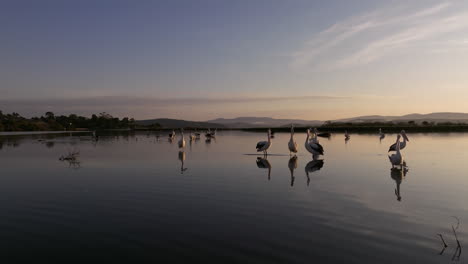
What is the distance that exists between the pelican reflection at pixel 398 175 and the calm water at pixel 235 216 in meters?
0.07

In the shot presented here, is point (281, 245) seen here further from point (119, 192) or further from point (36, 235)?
point (119, 192)

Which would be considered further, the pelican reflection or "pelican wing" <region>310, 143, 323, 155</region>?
"pelican wing" <region>310, 143, 323, 155</region>

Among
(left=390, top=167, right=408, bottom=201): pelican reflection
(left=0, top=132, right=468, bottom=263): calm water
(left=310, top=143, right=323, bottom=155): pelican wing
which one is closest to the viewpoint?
(left=0, top=132, right=468, bottom=263): calm water

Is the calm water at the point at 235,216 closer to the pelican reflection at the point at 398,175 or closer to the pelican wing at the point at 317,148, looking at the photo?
→ the pelican reflection at the point at 398,175

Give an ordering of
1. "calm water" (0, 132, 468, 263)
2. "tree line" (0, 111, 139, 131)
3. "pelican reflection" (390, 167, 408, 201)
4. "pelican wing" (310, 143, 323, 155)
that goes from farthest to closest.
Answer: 1. "tree line" (0, 111, 139, 131)
2. "pelican wing" (310, 143, 323, 155)
3. "pelican reflection" (390, 167, 408, 201)
4. "calm water" (0, 132, 468, 263)

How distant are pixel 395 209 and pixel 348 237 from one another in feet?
10.1

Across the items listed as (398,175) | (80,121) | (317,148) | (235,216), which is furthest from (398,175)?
(80,121)

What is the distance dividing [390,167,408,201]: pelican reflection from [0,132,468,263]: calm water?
0.07 metres

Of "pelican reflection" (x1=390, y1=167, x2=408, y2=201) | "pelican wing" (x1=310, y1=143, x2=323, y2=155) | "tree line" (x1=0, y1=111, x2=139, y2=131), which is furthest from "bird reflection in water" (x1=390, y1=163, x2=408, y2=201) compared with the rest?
"tree line" (x1=0, y1=111, x2=139, y2=131)

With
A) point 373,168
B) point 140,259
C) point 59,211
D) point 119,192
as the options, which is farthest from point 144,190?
point 373,168

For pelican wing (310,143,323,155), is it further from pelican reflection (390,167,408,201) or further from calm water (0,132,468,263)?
calm water (0,132,468,263)

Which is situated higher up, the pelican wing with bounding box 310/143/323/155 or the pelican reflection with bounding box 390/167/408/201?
the pelican wing with bounding box 310/143/323/155

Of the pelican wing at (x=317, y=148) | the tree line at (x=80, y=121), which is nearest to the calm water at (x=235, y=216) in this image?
the pelican wing at (x=317, y=148)

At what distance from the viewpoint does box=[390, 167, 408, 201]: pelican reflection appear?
12248mm
